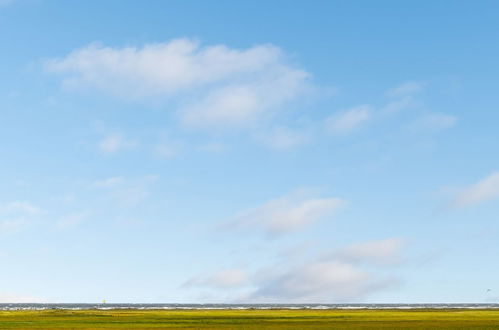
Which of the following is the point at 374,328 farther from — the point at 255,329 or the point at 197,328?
the point at 197,328

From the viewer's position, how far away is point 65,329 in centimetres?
7450

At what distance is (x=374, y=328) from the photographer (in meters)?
76.8

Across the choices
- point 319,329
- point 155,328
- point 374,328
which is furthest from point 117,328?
point 374,328

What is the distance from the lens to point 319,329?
7250 cm

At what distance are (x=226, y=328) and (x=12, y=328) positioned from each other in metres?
25.4

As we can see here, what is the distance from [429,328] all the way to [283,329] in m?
18.3

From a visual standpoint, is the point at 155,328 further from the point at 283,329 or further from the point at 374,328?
the point at 374,328

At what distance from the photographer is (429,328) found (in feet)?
254

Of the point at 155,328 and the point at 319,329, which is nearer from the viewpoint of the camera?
the point at 319,329

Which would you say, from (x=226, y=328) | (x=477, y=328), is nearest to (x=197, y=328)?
(x=226, y=328)

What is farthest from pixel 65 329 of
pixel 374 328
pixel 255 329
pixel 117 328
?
pixel 374 328

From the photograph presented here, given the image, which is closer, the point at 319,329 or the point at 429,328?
the point at 319,329

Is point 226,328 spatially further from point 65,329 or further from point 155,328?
point 65,329

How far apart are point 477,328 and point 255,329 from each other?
25645 millimetres
